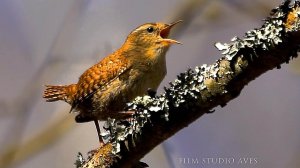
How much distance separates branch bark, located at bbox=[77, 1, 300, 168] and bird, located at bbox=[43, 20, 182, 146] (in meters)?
1.10

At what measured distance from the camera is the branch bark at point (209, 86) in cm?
153

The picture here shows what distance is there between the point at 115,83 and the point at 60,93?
40cm

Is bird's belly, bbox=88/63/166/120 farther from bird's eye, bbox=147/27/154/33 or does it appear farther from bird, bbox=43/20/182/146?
bird's eye, bbox=147/27/154/33

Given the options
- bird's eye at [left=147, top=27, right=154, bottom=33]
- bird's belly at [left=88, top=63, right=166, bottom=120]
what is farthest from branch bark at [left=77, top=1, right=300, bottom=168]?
bird's eye at [left=147, top=27, right=154, bottom=33]

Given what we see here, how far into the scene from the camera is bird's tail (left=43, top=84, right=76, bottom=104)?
3.30 meters

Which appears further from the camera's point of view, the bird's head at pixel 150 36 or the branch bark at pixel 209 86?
the bird's head at pixel 150 36

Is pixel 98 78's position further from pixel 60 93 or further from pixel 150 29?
pixel 150 29

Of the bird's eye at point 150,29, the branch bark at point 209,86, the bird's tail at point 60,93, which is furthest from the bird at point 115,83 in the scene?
the branch bark at point 209,86

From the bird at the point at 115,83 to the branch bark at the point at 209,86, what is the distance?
3.62ft

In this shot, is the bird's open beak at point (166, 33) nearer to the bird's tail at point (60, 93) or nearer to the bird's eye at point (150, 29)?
the bird's eye at point (150, 29)

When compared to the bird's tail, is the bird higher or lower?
lower

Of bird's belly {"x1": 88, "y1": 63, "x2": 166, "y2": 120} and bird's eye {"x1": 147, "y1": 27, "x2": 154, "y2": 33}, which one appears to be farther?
bird's eye {"x1": 147, "y1": 27, "x2": 154, "y2": 33}

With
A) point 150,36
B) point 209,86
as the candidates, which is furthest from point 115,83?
point 209,86

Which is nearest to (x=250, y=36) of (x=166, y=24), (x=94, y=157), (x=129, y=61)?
(x=94, y=157)
